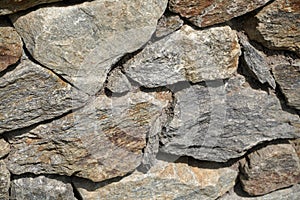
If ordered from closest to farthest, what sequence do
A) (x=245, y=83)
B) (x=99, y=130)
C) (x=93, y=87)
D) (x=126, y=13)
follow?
(x=126, y=13)
(x=93, y=87)
(x=99, y=130)
(x=245, y=83)

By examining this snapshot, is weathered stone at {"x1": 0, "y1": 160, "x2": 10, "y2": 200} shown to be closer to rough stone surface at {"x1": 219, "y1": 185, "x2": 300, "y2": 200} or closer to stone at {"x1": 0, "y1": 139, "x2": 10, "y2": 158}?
stone at {"x1": 0, "y1": 139, "x2": 10, "y2": 158}

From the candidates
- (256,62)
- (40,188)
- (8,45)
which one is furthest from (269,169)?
(8,45)

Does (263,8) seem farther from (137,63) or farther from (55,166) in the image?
(55,166)

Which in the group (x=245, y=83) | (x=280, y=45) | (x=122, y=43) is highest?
(x=122, y=43)

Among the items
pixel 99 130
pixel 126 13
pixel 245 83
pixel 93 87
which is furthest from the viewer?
pixel 245 83


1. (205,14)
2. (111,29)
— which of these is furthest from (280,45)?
(111,29)

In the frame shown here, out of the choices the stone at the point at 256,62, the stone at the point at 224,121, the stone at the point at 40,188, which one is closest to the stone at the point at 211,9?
the stone at the point at 256,62

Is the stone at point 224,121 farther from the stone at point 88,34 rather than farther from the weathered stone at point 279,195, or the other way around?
the stone at point 88,34

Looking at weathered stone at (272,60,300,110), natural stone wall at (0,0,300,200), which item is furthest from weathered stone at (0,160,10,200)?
weathered stone at (272,60,300,110)
